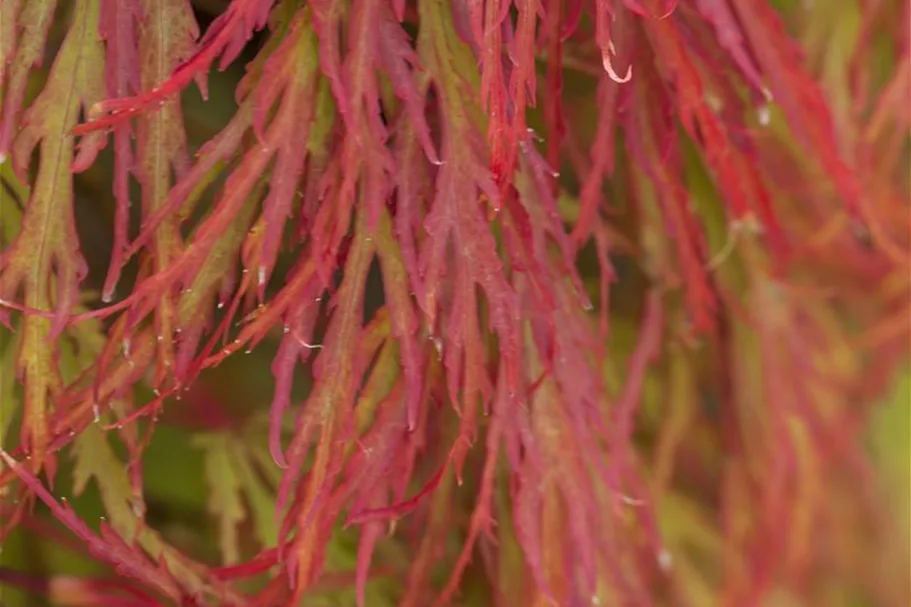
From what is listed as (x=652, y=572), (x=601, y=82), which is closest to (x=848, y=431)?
(x=652, y=572)

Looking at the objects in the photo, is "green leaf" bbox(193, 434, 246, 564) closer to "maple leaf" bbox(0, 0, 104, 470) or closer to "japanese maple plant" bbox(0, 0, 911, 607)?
"japanese maple plant" bbox(0, 0, 911, 607)

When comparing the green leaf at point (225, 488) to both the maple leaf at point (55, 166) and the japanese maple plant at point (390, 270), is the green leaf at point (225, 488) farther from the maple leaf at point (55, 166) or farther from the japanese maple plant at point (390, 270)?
the maple leaf at point (55, 166)

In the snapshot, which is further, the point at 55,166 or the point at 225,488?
the point at 225,488

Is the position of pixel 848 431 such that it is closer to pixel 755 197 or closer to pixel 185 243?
pixel 755 197

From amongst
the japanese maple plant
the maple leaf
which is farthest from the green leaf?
the maple leaf

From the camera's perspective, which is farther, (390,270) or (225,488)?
(225,488)

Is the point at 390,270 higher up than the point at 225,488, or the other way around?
the point at 390,270

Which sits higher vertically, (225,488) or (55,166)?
(55,166)

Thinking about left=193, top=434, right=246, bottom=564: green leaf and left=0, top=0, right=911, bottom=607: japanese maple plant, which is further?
left=193, top=434, right=246, bottom=564: green leaf
